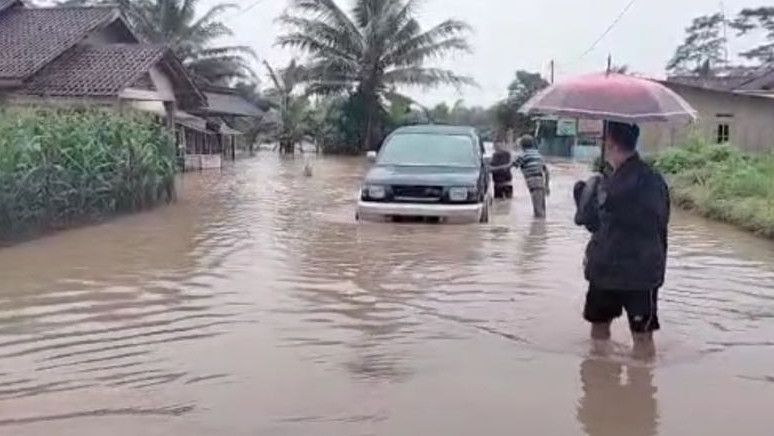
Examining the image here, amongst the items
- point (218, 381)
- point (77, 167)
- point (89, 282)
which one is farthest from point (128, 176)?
point (218, 381)

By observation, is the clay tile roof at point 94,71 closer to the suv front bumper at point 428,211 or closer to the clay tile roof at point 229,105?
the clay tile roof at point 229,105

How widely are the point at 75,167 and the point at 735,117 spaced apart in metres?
27.8

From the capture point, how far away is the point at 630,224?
20.4ft

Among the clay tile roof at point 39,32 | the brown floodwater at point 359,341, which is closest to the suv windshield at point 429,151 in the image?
the brown floodwater at point 359,341

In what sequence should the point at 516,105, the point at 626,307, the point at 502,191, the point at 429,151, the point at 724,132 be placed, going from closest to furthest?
the point at 626,307, the point at 429,151, the point at 502,191, the point at 724,132, the point at 516,105

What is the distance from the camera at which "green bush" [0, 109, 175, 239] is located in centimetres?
1230

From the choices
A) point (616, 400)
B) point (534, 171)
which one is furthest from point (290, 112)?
point (616, 400)

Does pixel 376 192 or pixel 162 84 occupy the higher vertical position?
pixel 162 84

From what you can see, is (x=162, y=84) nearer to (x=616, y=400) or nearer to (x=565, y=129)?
(x=616, y=400)

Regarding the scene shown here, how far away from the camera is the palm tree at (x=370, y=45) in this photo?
4347 cm

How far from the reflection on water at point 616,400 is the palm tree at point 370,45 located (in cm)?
3777

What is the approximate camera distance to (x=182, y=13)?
4222cm

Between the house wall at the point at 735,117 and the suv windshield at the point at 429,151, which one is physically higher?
the house wall at the point at 735,117

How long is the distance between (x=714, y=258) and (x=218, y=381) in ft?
26.6
